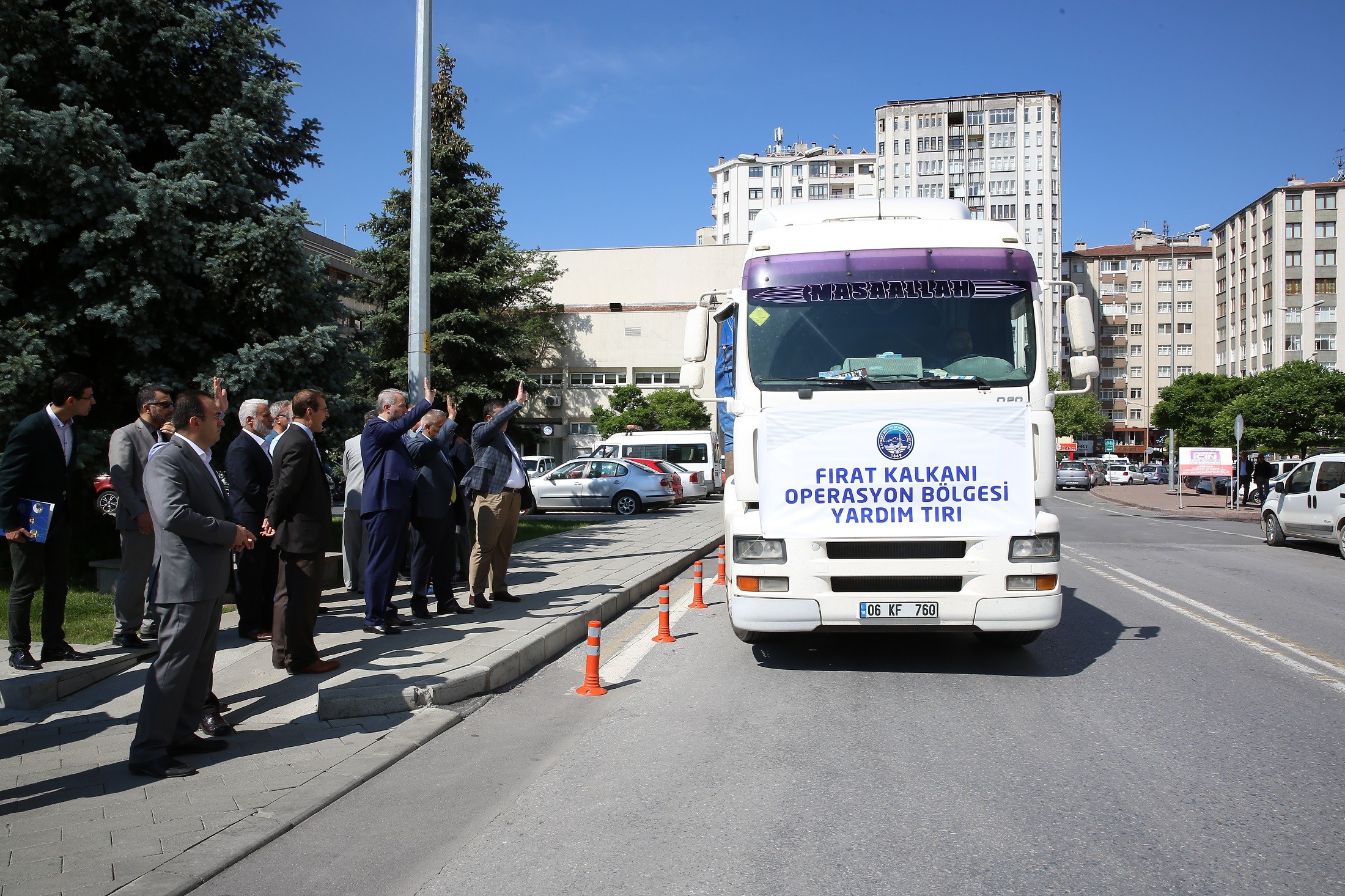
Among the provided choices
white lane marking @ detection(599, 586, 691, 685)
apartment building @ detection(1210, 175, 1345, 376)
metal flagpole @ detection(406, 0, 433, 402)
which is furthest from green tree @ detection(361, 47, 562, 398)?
apartment building @ detection(1210, 175, 1345, 376)

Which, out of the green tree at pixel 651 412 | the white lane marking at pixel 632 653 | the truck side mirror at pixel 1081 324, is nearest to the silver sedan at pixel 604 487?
the white lane marking at pixel 632 653

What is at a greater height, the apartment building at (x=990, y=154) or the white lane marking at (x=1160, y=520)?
the apartment building at (x=990, y=154)

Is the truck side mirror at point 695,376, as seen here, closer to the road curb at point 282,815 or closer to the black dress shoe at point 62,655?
the road curb at point 282,815

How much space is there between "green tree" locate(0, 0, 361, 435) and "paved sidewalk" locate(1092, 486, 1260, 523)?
26829 mm

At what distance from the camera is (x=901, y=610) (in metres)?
6.30

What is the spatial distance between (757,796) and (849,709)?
1636mm

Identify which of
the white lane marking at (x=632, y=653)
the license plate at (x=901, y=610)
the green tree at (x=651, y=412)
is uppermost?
the green tree at (x=651, y=412)

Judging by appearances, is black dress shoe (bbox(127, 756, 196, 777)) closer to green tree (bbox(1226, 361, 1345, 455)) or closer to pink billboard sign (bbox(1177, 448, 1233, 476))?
pink billboard sign (bbox(1177, 448, 1233, 476))

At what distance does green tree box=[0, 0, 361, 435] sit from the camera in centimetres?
937

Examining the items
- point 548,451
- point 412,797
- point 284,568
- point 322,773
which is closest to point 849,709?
point 412,797

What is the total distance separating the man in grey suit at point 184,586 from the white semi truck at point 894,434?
3.33 metres

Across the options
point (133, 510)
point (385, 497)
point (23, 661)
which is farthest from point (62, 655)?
point (385, 497)

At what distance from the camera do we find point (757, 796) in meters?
4.27

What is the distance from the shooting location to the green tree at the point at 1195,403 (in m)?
43.3
